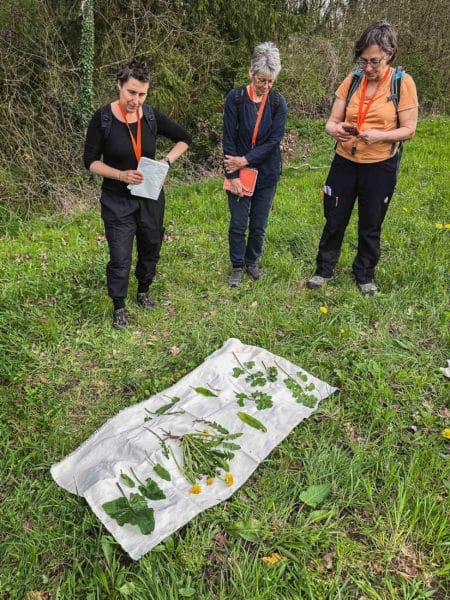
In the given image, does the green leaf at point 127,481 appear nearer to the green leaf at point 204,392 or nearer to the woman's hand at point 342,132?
the green leaf at point 204,392

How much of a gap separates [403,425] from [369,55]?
2.50m

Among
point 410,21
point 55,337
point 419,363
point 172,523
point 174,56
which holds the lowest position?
point 55,337

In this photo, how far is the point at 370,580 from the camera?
189 centimetres

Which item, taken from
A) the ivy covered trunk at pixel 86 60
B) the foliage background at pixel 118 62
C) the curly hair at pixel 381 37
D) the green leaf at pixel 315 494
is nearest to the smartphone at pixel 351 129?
the curly hair at pixel 381 37

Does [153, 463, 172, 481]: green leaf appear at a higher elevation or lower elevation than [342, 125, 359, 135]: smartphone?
lower

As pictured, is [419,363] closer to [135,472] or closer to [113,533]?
[135,472]

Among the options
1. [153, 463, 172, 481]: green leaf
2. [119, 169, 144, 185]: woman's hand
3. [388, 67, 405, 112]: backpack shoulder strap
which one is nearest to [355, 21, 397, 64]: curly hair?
[388, 67, 405, 112]: backpack shoulder strap

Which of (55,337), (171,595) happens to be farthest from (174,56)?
(171,595)

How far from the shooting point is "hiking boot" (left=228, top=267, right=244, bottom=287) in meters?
4.28

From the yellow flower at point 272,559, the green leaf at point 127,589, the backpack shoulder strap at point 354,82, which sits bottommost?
the green leaf at point 127,589

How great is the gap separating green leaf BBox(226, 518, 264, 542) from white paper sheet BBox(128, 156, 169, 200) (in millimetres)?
2270

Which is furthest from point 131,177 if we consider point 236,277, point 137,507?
point 137,507

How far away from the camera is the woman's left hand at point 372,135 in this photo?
3289mm

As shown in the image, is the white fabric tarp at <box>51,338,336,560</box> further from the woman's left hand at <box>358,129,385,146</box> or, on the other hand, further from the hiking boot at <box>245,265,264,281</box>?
the woman's left hand at <box>358,129,385,146</box>
